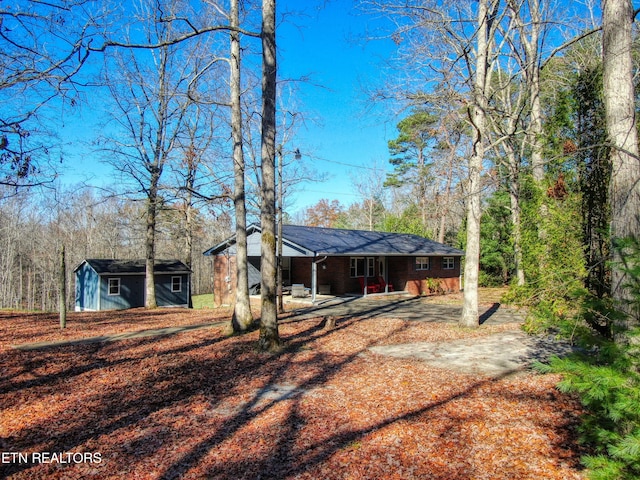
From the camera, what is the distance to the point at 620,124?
13.5 ft

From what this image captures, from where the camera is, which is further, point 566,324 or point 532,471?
point 532,471

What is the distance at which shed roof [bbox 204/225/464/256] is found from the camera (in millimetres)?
18773

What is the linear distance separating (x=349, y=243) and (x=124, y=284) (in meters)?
15.8

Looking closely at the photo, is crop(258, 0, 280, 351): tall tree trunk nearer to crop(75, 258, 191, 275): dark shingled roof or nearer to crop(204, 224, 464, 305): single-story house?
crop(204, 224, 464, 305): single-story house

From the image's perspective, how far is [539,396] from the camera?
5.64 meters

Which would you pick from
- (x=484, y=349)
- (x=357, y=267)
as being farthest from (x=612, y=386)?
(x=357, y=267)

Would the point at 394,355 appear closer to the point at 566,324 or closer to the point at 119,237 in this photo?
the point at 566,324

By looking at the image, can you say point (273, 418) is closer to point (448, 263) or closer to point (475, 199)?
point (475, 199)

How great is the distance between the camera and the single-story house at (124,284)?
25562mm

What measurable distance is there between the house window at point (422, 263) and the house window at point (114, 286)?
63.8 feet

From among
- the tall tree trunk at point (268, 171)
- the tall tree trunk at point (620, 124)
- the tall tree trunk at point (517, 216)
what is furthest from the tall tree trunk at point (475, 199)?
the tall tree trunk at point (620, 124)

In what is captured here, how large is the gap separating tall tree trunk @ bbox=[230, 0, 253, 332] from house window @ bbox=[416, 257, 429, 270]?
1499cm

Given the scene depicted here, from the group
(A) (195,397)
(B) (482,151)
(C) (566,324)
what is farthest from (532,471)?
(B) (482,151)

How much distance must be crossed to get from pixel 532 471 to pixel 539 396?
2224 millimetres
